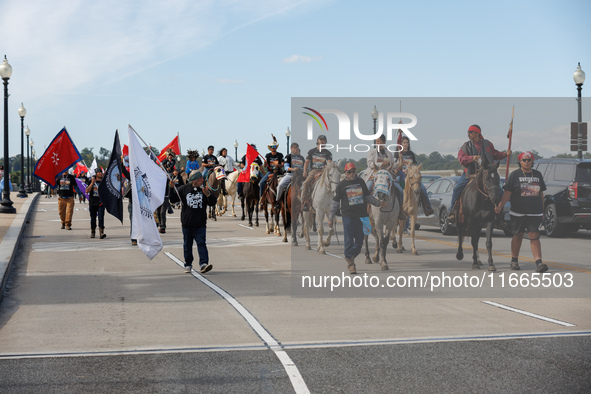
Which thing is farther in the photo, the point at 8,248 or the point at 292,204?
the point at 292,204

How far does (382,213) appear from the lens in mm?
16078

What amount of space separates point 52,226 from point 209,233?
6457mm

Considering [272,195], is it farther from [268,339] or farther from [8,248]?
[268,339]

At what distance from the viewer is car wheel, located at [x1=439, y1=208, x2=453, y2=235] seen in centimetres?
2380

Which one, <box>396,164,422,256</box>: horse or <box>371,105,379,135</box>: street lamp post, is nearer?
<box>371,105,379,135</box>: street lamp post

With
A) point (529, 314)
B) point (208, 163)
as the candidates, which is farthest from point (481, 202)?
point (208, 163)

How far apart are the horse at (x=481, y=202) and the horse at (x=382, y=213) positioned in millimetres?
1474

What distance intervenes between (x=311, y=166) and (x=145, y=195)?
6202mm

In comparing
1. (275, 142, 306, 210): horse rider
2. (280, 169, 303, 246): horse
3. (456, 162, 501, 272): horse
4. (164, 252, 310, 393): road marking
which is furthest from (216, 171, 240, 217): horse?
(164, 252, 310, 393): road marking

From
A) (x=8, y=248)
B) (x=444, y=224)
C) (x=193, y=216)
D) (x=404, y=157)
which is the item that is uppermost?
(x=404, y=157)

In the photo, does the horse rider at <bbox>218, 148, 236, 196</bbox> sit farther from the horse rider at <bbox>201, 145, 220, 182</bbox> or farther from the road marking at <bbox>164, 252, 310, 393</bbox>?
the road marking at <bbox>164, 252, 310, 393</bbox>

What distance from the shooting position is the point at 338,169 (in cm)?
1767

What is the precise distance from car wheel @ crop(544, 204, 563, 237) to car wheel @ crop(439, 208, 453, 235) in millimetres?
2830

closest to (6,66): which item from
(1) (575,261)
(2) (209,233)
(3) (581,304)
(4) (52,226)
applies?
(4) (52,226)
